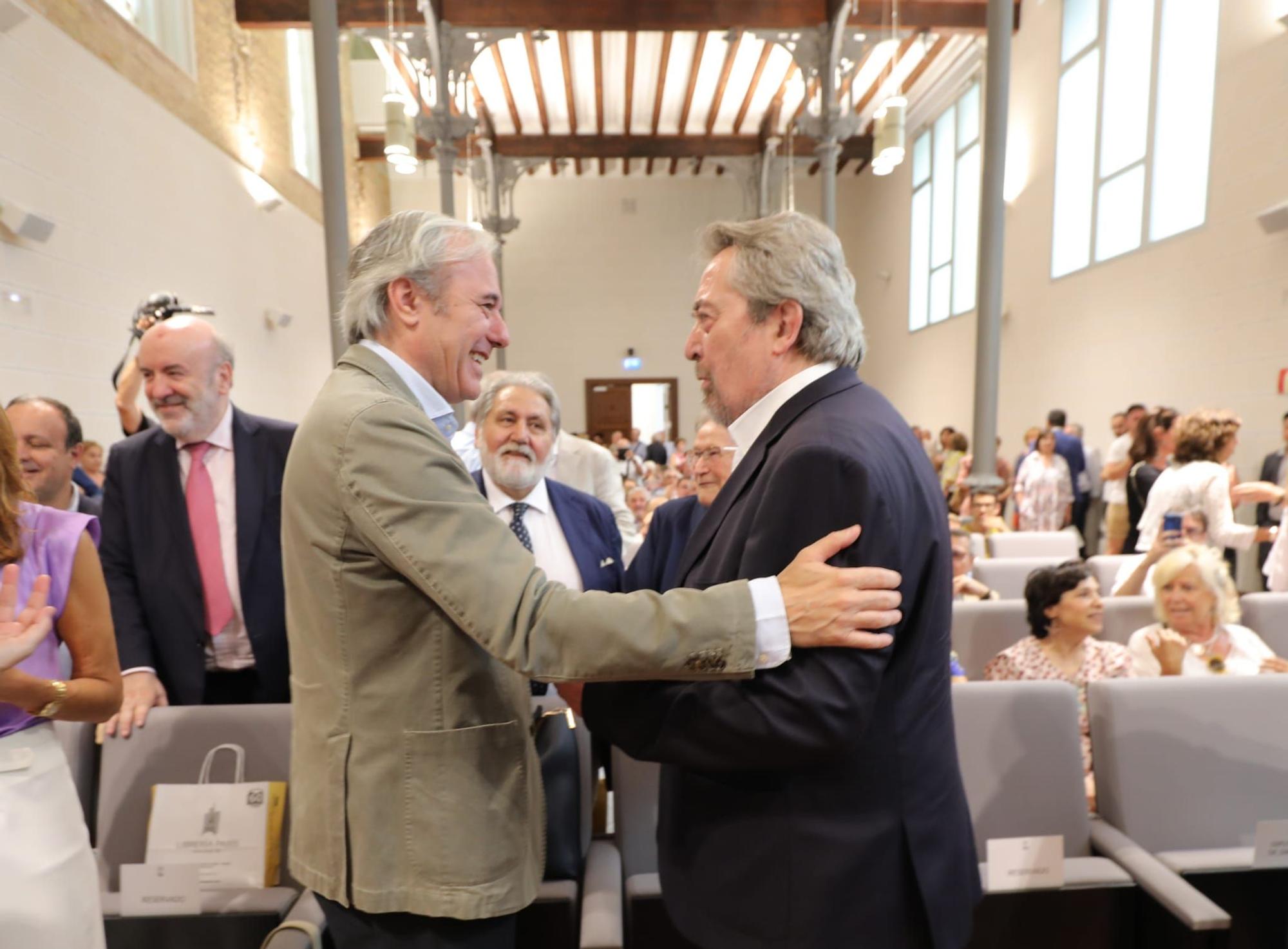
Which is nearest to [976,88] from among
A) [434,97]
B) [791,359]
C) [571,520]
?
[434,97]

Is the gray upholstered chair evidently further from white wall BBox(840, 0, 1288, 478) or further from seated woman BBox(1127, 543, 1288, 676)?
white wall BBox(840, 0, 1288, 478)

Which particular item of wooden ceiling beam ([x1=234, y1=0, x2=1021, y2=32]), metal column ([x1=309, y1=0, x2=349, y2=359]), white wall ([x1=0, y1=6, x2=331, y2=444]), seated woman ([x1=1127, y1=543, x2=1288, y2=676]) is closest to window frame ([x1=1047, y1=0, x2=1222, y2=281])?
wooden ceiling beam ([x1=234, y1=0, x2=1021, y2=32])

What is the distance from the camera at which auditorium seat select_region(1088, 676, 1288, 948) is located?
1.88 m

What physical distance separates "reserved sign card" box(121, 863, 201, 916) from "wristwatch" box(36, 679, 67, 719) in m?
0.53

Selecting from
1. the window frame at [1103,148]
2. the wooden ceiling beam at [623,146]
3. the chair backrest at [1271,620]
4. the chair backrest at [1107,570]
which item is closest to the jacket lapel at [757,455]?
the chair backrest at [1271,620]

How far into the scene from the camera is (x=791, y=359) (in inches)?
41.2

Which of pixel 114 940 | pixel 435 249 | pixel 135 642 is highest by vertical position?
pixel 435 249

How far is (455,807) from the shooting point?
1010mm

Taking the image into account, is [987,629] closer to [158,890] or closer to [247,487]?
[247,487]

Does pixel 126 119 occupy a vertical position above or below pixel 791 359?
above

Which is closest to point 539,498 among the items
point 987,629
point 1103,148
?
point 987,629

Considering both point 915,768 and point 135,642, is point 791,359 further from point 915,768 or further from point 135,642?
point 135,642

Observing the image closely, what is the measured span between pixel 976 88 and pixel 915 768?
39.2ft

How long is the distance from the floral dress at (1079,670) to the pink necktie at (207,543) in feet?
7.13
